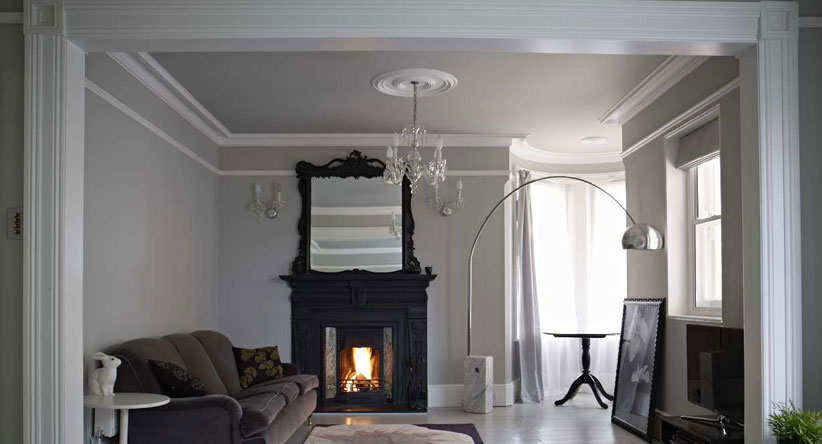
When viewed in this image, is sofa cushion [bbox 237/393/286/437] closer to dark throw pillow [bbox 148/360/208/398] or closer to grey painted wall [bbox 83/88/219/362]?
dark throw pillow [bbox 148/360/208/398]

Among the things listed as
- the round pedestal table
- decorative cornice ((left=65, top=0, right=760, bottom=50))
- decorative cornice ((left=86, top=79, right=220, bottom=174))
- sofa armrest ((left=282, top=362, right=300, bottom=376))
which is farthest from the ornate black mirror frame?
decorative cornice ((left=65, top=0, right=760, bottom=50))

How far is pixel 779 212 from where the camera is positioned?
365 cm

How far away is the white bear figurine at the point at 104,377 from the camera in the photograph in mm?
4340

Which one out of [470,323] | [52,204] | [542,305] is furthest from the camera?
[542,305]

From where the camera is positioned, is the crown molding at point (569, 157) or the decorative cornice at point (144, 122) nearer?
the decorative cornice at point (144, 122)

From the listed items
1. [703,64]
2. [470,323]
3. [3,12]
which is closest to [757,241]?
[703,64]

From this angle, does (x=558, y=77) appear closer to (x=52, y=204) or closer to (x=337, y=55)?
(x=337, y=55)

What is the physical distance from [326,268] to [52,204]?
4666 mm

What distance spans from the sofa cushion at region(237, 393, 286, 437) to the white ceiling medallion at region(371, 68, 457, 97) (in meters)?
2.48

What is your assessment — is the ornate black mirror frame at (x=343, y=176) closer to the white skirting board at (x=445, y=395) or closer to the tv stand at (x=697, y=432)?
the white skirting board at (x=445, y=395)

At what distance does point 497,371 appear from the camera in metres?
8.16

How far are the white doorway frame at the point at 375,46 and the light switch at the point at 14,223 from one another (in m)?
0.09

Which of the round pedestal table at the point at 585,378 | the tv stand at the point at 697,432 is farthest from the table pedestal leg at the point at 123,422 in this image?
the round pedestal table at the point at 585,378

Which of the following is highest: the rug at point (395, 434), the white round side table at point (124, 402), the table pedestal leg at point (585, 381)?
the white round side table at point (124, 402)
